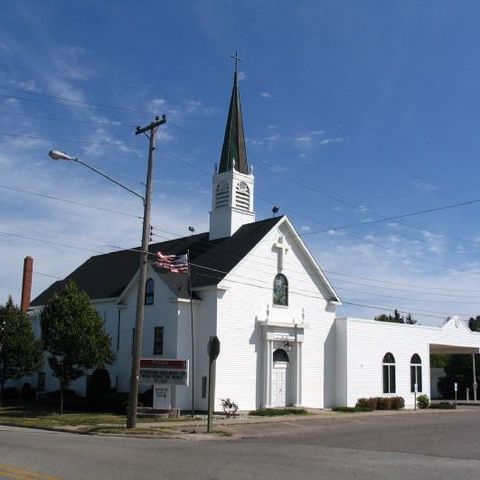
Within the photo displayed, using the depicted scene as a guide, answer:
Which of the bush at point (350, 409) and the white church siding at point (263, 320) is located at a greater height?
the white church siding at point (263, 320)

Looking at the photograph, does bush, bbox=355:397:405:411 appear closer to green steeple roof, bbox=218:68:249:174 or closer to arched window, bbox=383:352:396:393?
arched window, bbox=383:352:396:393

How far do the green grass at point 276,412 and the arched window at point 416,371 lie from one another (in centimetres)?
1214

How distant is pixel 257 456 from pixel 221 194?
26061 millimetres

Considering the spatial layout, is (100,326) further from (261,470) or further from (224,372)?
(261,470)

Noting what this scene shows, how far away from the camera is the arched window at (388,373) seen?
4181 cm

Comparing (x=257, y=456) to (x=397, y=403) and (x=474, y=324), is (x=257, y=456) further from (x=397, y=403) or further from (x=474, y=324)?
(x=474, y=324)

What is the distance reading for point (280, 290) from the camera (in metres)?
37.7

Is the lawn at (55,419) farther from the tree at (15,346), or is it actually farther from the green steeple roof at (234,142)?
the green steeple roof at (234,142)

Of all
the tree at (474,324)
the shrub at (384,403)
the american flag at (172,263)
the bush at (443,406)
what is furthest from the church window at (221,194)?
the tree at (474,324)

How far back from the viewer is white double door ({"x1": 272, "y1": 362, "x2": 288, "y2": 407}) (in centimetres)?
3603

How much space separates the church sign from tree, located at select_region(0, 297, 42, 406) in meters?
8.90

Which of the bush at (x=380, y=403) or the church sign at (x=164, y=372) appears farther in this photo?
the bush at (x=380, y=403)

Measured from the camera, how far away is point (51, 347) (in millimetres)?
31984

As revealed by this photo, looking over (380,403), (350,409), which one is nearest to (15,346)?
(350,409)
